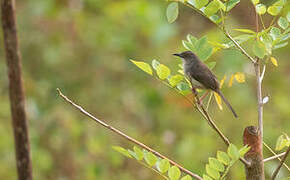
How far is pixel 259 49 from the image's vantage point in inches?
47.3

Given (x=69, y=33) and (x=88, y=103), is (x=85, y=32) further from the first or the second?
(x=88, y=103)

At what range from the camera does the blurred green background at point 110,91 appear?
14.1 ft

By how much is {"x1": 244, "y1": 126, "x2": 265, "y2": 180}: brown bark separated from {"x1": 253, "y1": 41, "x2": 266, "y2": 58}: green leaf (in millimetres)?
154

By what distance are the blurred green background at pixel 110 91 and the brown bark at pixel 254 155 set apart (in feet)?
9.80

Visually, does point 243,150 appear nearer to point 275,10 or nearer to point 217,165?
point 217,165

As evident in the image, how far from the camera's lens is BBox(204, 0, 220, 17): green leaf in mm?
1317

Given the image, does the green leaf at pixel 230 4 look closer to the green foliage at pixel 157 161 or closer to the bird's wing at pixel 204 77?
the green foliage at pixel 157 161

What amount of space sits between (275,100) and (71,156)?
1.95 meters

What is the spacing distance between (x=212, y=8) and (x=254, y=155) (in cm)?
35

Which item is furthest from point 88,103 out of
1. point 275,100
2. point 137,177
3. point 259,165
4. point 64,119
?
point 259,165

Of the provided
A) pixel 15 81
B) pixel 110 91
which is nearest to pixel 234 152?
pixel 15 81

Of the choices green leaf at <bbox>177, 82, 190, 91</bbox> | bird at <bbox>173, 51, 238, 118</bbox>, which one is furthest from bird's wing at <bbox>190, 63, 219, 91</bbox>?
green leaf at <bbox>177, 82, 190, 91</bbox>

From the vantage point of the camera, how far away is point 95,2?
506 cm

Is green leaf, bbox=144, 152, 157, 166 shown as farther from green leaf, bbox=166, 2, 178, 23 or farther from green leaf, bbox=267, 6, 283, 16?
green leaf, bbox=267, 6, 283, 16
